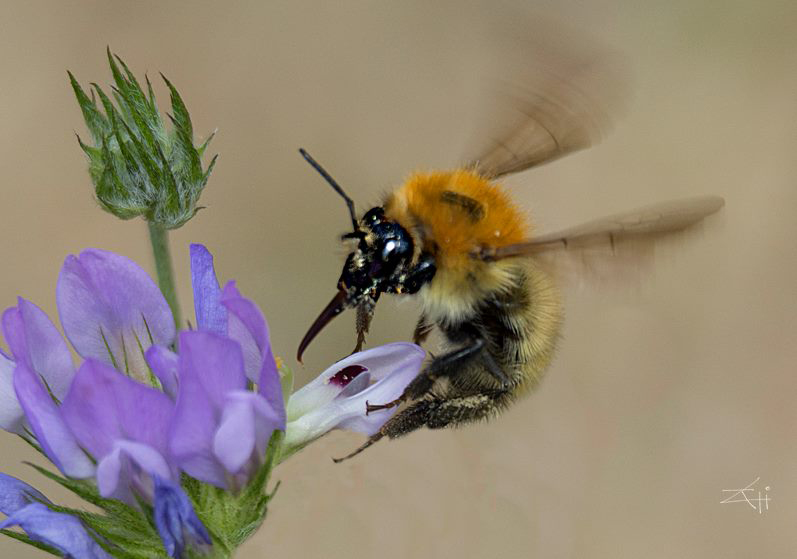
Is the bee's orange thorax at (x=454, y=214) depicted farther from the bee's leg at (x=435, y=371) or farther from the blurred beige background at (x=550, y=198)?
the blurred beige background at (x=550, y=198)

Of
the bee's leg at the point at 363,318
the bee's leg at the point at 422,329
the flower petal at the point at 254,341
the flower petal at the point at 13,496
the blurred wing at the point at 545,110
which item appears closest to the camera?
the flower petal at the point at 254,341

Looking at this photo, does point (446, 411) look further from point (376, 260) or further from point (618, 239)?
point (618, 239)

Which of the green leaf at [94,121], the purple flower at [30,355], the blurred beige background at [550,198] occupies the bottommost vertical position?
the blurred beige background at [550,198]

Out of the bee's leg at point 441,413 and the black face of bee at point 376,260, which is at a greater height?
the black face of bee at point 376,260


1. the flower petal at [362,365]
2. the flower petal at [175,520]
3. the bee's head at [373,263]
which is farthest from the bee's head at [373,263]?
the flower petal at [175,520]

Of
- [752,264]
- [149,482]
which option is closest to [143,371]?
[149,482]

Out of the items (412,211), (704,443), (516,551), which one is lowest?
(704,443)

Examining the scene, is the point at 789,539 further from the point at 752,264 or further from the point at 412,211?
the point at 412,211

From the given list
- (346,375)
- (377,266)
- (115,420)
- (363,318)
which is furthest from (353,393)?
A: (115,420)
